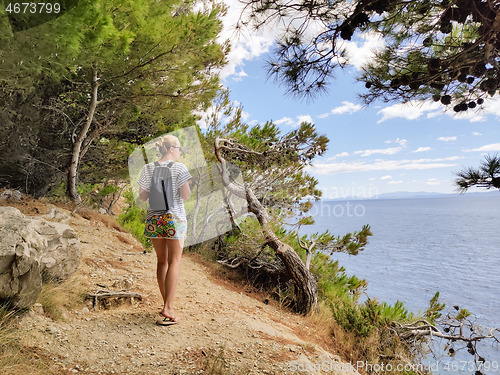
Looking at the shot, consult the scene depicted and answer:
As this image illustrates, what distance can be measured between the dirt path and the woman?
378mm

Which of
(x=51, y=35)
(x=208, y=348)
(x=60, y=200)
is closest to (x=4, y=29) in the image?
(x=51, y=35)

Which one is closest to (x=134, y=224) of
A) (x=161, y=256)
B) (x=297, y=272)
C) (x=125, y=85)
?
(x=125, y=85)

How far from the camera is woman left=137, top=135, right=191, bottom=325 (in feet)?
10.5

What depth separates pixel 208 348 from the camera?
298 cm

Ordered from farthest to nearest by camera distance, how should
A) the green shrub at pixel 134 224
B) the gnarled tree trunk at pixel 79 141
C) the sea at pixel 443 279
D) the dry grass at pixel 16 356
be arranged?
the sea at pixel 443 279
the green shrub at pixel 134 224
the gnarled tree trunk at pixel 79 141
the dry grass at pixel 16 356

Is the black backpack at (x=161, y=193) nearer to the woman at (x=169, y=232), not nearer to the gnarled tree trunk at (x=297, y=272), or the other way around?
the woman at (x=169, y=232)

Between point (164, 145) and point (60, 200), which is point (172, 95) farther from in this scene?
point (164, 145)

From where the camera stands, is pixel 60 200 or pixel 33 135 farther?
pixel 60 200

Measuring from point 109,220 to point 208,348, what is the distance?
18.9ft

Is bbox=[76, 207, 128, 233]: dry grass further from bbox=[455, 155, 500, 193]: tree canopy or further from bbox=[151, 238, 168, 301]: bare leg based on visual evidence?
bbox=[455, 155, 500, 193]: tree canopy

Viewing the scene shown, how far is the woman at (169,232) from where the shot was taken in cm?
319

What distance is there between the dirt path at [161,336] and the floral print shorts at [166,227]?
1.00 meters

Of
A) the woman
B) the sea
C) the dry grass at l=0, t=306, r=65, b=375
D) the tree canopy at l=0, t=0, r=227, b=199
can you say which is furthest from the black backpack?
the sea

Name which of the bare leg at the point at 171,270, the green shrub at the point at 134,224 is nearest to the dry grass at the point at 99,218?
the green shrub at the point at 134,224
